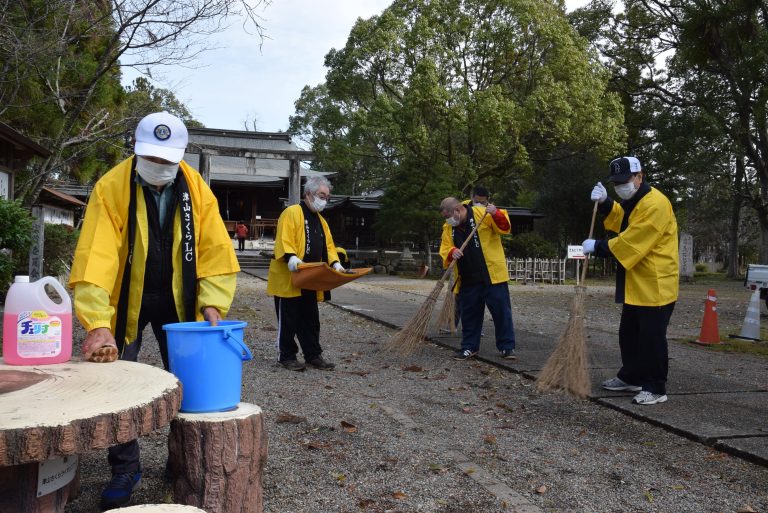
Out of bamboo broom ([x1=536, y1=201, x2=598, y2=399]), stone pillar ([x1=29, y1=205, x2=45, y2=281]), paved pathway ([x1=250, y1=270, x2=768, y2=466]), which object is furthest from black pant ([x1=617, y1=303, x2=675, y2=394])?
stone pillar ([x1=29, y1=205, x2=45, y2=281])

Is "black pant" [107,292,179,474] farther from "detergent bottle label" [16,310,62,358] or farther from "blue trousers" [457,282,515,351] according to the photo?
"blue trousers" [457,282,515,351]

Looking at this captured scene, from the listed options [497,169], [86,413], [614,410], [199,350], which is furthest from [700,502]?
[497,169]

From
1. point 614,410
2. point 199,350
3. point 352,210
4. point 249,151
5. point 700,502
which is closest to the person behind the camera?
point 199,350

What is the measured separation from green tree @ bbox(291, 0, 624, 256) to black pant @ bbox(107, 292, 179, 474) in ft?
57.7

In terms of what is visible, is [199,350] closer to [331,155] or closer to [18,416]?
[18,416]

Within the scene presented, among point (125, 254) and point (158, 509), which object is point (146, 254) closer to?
point (125, 254)

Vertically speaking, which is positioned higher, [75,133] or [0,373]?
[75,133]

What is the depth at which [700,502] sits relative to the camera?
3279 millimetres

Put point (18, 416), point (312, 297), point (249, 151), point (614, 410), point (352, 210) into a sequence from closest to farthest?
point (18, 416) < point (614, 410) < point (312, 297) < point (249, 151) < point (352, 210)

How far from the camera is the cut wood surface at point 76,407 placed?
2.00m

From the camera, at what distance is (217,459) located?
9.08 feet

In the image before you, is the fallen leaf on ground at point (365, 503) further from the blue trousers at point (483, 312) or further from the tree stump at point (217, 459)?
the blue trousers at point (483, 312)

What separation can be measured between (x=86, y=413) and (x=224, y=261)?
50.5 inches

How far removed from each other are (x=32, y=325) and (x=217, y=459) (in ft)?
3.16
